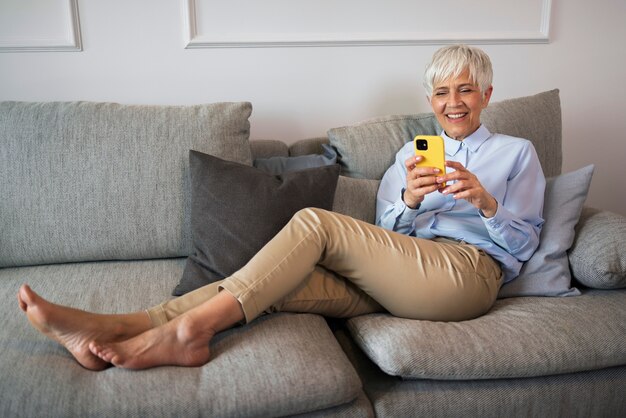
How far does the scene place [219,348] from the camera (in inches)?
51.3

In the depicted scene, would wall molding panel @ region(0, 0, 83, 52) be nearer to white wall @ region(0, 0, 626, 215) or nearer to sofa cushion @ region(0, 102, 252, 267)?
white wall @ region(0, 0, 626, 215)

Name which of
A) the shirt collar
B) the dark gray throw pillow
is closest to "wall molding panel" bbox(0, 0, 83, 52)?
the dark gray throw pillow

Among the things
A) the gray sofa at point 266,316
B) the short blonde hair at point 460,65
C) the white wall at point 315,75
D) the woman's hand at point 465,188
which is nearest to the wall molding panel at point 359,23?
the white wall at point 315,75

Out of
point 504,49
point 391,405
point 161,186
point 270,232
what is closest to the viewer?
point 391,405

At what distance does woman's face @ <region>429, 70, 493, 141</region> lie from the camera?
1.65 m

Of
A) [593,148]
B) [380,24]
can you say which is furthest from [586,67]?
[380,24]

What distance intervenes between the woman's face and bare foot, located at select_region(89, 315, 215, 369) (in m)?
0.96

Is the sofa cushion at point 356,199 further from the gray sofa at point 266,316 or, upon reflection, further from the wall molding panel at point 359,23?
the wall molding panel at point 359,23

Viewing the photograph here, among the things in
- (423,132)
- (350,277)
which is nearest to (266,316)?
(350,277)

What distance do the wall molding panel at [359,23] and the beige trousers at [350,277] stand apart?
966mm

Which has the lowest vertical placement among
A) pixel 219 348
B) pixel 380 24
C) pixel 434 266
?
pixel 219 348

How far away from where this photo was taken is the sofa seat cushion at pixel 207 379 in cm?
113

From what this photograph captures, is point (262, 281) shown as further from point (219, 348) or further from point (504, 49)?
point (504, 49)

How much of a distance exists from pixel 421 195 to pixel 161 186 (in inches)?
31.5
